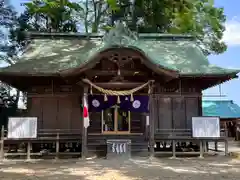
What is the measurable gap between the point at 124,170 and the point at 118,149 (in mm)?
2652

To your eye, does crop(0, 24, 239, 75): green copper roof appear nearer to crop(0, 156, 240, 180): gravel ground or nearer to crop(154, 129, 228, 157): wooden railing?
crop(154, 129, 228, 157): wooden railing

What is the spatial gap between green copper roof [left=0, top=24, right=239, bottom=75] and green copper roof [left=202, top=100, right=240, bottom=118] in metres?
13.4

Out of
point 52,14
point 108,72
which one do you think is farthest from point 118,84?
point 52,14

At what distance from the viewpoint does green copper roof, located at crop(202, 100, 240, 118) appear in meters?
28.7

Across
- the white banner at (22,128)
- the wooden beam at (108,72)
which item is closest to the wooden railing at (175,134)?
the wooden beam at (108,72)

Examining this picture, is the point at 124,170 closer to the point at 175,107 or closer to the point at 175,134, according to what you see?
the point at 175,134

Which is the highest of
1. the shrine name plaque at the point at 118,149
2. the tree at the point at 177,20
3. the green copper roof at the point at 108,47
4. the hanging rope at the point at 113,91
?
the tree at the point at 177,20

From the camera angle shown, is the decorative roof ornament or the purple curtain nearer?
the decorative roof ornament

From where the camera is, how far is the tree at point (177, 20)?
1001 inches

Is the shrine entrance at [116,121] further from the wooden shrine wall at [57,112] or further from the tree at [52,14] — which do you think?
the tree at [52,14]

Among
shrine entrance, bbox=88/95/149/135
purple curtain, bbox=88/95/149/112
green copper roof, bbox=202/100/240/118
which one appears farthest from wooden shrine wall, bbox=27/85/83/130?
green copper roof, bbox=202/100/240/118

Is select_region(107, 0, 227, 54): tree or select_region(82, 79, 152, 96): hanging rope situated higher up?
select_region(107, 0, 227, 54): tree

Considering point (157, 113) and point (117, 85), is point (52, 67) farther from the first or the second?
point (157, 113)

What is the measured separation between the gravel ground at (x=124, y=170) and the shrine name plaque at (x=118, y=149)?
1.66 ft
